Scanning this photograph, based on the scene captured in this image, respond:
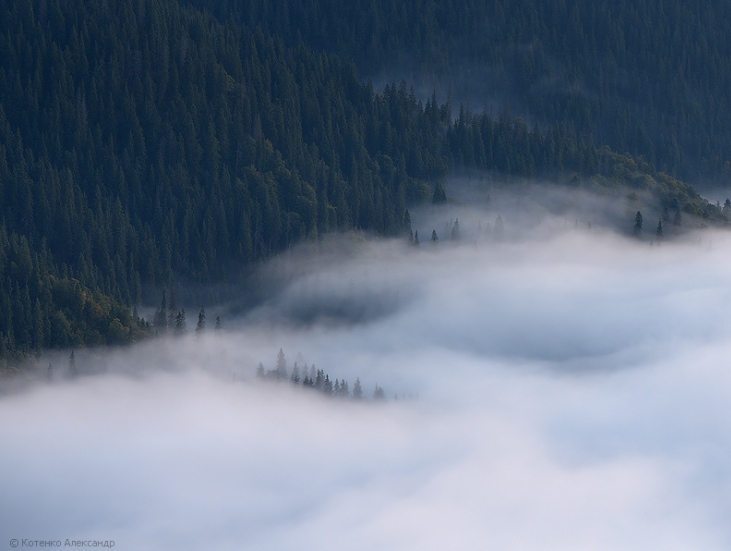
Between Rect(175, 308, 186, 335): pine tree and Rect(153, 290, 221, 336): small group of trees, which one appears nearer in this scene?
Rect(153, 290, 221, 336): small group of trees

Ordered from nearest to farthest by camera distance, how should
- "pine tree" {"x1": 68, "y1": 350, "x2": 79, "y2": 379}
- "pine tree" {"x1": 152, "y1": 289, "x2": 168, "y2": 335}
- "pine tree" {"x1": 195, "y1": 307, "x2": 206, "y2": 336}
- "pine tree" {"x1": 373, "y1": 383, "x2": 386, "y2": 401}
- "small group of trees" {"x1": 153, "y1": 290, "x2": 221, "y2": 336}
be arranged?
"pine tree" {"x1": 68, "y1": 350, "x2": 79, "y2": 379} < "pine tree" {"x1": 152, "y1": 289, "x2": 168, "y2": 335} < "small group of trees" {"x1": 153, "y1": 290, "x2": 221, "y2": 336} < "pine tree" {"x1": 195, "y1": 307, "x2": 206, "y2": 336} < "pine tree" {"x1": 373, "y1": 383, "x2": 386, "y2": 401}

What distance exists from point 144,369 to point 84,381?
8.46 m

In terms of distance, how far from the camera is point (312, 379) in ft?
630

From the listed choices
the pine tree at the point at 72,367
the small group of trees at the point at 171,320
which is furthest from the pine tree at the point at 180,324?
the pine tree at the point at 72,367

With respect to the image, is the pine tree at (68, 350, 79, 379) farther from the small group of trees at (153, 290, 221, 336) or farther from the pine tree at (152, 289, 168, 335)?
the pine tree at (152, 289, 168, 335)

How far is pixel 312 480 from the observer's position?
197750 mm

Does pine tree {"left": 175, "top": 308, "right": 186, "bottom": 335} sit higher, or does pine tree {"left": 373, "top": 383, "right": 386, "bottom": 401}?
pine tree {"left": 175, "top": 308, "right": 186, "bottom": 335}

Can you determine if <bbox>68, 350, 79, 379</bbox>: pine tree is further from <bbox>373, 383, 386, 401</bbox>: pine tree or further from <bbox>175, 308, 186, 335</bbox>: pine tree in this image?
<bbox>373, 383, 386, 401</bbox>: pine tree

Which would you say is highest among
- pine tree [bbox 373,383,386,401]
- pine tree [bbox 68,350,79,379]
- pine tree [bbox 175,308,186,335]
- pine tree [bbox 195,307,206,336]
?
pine tree [bbox 68,350,79,379]

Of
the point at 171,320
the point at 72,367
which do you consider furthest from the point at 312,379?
the point at 72,367

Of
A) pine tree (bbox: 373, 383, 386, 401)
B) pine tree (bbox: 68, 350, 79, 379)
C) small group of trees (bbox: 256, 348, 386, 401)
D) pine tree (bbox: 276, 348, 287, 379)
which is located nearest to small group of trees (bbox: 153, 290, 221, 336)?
small group of trees (bbox: 256, 348, 386, 401)

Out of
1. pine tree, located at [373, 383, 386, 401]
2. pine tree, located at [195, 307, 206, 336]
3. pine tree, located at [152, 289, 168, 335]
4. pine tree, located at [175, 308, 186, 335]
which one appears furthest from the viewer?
pine tree, located at [373, 383, 386, 401]

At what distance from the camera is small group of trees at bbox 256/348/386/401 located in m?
190

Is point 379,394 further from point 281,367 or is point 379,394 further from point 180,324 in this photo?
point 180,324
